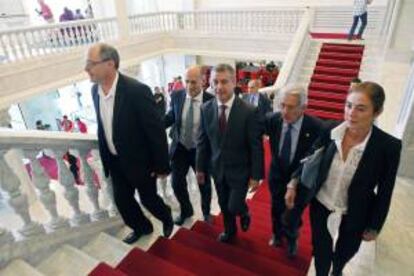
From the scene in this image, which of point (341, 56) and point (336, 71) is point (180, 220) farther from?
point (341, 56)

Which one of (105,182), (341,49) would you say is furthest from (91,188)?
(341,49)

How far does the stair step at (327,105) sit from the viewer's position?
21.0 feet

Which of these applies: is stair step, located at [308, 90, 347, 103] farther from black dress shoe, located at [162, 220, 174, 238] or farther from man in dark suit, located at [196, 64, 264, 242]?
black dress shoe, located at [162, 220, 174, 238]

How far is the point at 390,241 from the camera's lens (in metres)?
2.47

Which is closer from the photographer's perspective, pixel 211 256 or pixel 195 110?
pixel 211 256

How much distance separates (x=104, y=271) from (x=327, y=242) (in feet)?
4.60

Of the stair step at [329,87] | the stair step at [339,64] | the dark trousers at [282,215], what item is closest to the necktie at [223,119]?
the dark trousers at [282,215]

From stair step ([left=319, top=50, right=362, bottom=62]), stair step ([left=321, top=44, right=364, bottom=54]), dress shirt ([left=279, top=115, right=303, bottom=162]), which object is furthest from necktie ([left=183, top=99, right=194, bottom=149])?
stair step ([left=321, top=44, right=364, bottom=54])

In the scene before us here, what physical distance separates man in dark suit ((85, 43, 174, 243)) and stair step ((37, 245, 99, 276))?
43 cm

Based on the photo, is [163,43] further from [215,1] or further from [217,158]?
[217,158]

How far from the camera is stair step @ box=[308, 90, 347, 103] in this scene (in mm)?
6566

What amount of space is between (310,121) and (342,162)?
0.44 metres

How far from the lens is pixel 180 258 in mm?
2270

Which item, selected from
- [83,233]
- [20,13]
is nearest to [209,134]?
[83,233]
